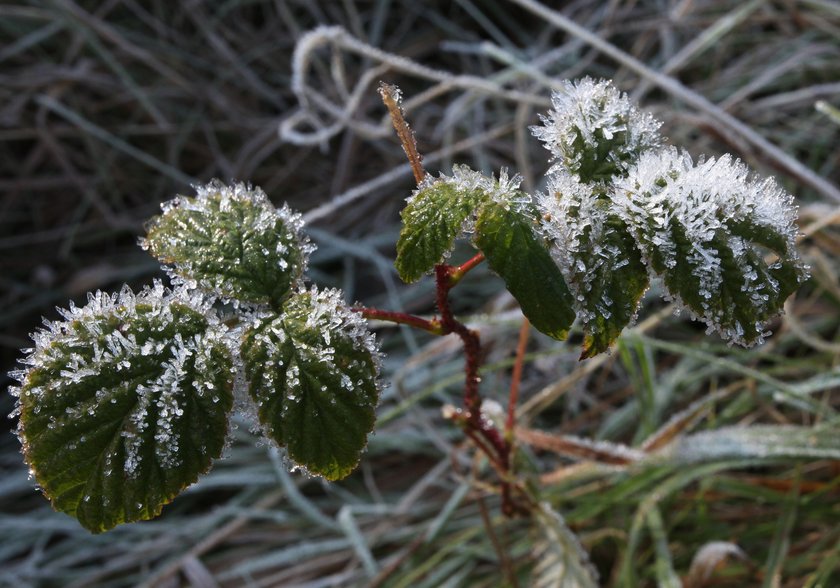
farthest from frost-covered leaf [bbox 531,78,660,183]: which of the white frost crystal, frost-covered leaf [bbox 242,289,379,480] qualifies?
frost-covered leaf [bbox 242,289,379,480]

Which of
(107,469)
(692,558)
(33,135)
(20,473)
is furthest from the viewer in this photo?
(33,135)

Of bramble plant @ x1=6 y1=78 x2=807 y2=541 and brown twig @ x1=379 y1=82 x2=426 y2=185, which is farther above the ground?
brown twig @ x1=379 y1=82 x2=426 y2=185

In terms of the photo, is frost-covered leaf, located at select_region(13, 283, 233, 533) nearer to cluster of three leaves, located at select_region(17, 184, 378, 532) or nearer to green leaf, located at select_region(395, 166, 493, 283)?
cluster of three leaves, located at select_region(17, 184, 378, 532)

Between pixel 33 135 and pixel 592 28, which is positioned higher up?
pixel 33 135

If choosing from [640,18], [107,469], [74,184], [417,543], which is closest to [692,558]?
[417,543]

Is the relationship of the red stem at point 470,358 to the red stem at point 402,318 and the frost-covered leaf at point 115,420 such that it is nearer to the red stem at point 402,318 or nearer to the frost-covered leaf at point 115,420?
the red stem at point 402,318

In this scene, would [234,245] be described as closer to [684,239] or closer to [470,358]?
[470,358]

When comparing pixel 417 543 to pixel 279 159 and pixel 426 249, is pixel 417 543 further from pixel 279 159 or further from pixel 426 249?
pixel 279 159
